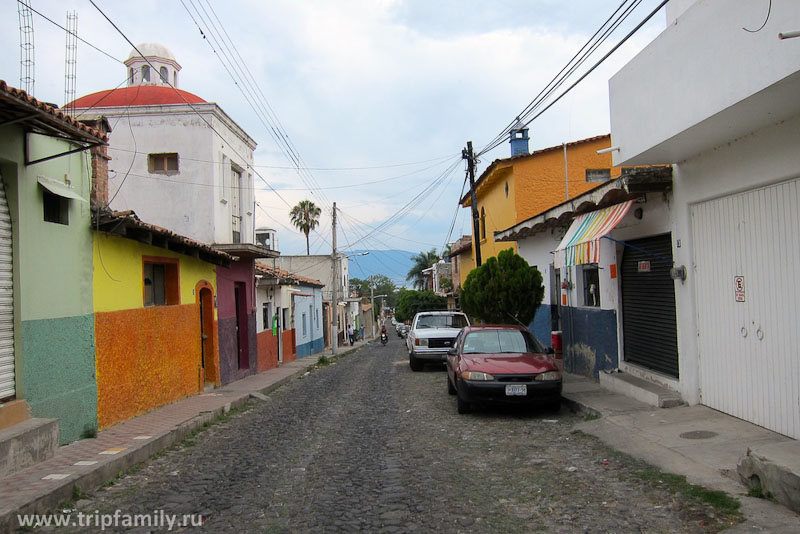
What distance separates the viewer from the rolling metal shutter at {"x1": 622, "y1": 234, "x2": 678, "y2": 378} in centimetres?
959

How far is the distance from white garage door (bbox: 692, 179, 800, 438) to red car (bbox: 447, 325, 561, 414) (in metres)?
2.23

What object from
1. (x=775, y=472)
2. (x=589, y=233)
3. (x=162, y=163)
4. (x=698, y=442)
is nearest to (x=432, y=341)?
(x=589, y=233)

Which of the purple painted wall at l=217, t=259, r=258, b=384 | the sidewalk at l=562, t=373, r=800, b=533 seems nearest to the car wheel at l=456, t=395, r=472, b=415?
the sidewalk at l=562, t=373, r=800, b=533

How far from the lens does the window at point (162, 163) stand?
17000mm

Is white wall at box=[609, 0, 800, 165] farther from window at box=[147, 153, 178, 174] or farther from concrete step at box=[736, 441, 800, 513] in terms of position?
window at box=[147, 153, 178, 174]

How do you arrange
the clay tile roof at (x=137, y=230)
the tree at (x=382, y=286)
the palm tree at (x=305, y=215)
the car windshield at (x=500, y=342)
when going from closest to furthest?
the clay tile roof at (x=137, y=230) < the car windshield at (x=500, y=342) < the palm tree at (x=305, y=215) < the tree at (x=382, y=286)

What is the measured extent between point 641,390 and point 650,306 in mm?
1581

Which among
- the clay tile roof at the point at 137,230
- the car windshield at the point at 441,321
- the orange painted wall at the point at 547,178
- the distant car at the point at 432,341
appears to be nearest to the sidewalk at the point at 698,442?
the clay tile roof at the point at 137,230

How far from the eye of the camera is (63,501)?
5898 millimetres

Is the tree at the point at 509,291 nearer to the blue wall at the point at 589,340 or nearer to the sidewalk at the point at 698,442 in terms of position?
the blue wall at the point at 589,340

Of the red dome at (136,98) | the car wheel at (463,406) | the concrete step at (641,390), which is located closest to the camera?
the concrete step at (641,390)

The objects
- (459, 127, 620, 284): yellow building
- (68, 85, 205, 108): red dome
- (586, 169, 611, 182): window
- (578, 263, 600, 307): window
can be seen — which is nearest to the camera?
(578, 263, 600, 307): window

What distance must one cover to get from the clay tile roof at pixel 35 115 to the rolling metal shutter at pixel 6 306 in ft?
3.18

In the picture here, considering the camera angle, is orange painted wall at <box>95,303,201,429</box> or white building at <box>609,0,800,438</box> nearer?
white building at <box>609,0,800,438</box>
